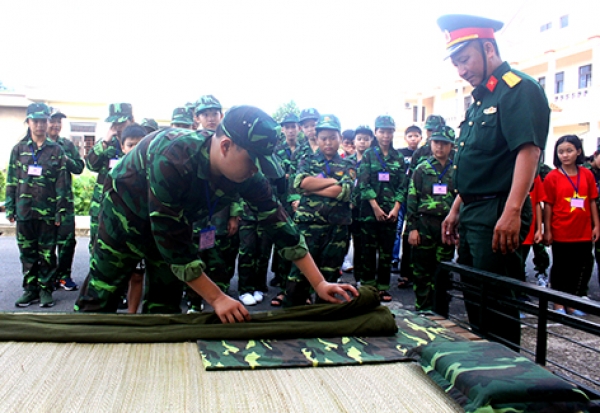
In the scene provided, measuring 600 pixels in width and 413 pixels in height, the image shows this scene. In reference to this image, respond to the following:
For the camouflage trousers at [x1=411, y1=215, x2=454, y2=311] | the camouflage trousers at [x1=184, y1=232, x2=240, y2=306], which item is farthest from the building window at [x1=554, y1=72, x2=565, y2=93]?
the camouflage trousers at [x1=184, y1=232, x2=240, y2=306]

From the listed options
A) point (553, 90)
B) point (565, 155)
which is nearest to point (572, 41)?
point (553, 90)

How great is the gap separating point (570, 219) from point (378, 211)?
1706 millimetres

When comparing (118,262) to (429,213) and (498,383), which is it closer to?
(498,383)

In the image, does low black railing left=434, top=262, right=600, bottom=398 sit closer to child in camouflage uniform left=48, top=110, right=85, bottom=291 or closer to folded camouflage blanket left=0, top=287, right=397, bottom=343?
folded camouflage blanket left=0, top=287, right=397, bottom=343

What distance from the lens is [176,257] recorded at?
2.02 meters

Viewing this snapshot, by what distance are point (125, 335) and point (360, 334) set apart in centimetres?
91

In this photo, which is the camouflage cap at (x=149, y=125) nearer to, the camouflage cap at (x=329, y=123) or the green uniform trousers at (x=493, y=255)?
the camouflage cap at (x=329, y=123)

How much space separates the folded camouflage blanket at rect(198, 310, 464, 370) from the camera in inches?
63.7

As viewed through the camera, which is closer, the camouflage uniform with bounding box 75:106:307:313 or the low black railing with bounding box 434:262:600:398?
the low black railing with bounding box 434:262:600:398

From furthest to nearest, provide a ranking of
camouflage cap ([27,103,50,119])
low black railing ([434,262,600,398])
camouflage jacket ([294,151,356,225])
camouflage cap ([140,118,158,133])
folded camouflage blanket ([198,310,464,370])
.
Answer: camouflage cap ([140,118,158,133]), camouflage cap ([27,103,50,119]), camouflage jacket ([294,151,356,225]), folded camouflage blanket ([198,310,464,370]), low black railing ([434,262,600,398])

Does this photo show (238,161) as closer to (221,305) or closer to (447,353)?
(221,305)

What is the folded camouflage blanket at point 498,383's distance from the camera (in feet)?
4.03

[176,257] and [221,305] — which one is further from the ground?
[176,257]

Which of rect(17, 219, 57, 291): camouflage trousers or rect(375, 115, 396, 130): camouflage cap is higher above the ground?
rect(375, 115, 396, 130): camouflage cap
